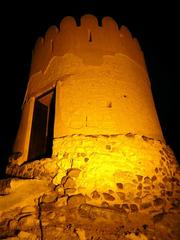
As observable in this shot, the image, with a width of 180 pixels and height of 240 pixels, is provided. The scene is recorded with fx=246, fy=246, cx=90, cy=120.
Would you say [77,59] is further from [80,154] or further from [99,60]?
[80,154]

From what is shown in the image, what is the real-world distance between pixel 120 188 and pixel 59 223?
3.57ft

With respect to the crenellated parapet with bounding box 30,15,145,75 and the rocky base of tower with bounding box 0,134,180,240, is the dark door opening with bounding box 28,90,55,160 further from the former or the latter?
the rocky base of tower with bounding box 0,134,180,240

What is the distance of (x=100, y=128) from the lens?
4.50m

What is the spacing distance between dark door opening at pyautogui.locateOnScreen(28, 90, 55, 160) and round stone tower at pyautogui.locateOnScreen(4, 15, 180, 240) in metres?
0.03

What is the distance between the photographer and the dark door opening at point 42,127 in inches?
227

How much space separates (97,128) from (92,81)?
3.84 ft

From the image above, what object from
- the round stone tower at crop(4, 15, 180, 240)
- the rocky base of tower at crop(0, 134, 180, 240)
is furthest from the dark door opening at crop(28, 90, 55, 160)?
the rocky base of tower at crop(0, 134, 180, 240)

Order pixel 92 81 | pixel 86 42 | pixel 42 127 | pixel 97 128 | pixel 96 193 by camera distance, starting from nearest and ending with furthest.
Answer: pixel 96 193, pixel 97 128, pixel 92 81, pixel 86 42, pixel 42 127

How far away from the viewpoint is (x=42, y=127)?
22.3ft

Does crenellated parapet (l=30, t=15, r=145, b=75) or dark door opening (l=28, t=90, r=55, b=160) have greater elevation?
crenellated parapet (l=30, t=15, r=145, b=75)

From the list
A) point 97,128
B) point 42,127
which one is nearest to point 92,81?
point 97,128

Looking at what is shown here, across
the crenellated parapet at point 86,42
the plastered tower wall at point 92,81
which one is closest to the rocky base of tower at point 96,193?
the plastered tower wall at point 92,81

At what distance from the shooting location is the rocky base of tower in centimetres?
331

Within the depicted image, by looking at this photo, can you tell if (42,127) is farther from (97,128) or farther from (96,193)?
(96,193)
